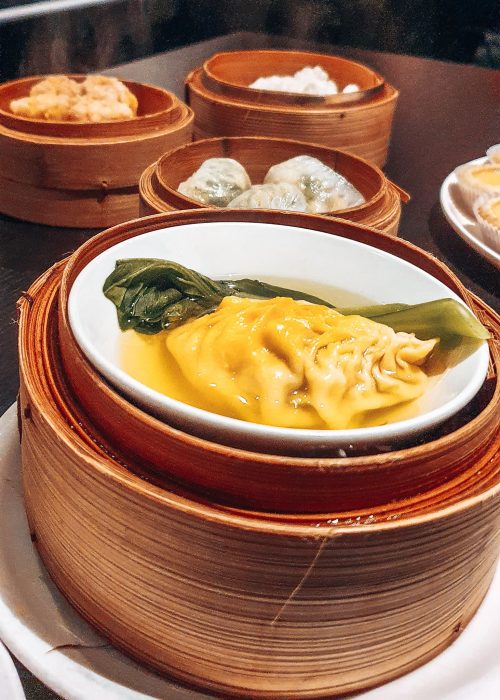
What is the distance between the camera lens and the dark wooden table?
7.95 feet

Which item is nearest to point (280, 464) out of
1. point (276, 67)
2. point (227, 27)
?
point (276, 67)

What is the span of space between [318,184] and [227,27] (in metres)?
3.53

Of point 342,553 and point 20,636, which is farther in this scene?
point 20,636

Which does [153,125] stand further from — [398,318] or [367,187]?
[398,318]

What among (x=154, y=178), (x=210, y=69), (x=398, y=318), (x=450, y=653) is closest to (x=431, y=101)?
(x=210, y=69)

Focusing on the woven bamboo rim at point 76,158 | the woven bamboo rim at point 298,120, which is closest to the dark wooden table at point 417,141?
the woven bamboo rim at point 76,158

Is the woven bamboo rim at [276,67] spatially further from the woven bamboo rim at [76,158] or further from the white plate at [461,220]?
the woven bamboo rim at [76,158]

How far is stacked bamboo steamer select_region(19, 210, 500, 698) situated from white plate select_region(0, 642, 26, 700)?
132 mm

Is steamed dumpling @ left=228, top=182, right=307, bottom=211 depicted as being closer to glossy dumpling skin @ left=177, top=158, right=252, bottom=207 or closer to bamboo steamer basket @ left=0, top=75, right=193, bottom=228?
glossy dumpling skin @ left=177, top=158, right=252, bottom=207

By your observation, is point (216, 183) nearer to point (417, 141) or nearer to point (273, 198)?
point (273, 198)

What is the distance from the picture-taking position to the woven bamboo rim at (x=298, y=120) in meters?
3.01

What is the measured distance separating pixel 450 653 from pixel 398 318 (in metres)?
0.60

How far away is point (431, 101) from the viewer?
431cm

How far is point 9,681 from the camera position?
0.93m
